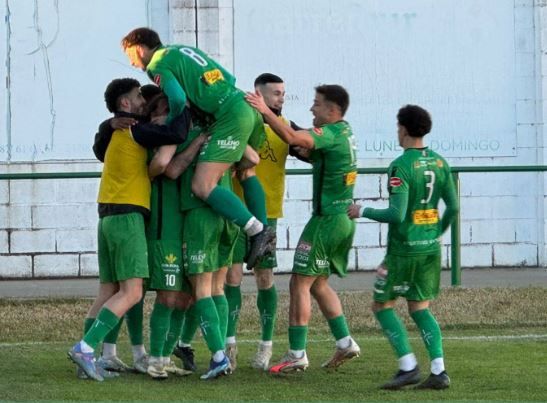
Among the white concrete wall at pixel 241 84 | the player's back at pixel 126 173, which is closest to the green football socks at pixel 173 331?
the player's back at pixel 126 173

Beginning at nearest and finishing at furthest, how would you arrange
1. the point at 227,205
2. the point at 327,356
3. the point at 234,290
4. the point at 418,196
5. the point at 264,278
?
the point at 418,196 < the point at 227,205 < the point at 264,278 < the point at 234,290 < the point at 327,356

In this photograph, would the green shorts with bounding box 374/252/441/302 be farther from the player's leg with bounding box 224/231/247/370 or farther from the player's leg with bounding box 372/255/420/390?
the player's leg with bounding box 224/231/247/370

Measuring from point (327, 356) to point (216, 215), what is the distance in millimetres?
1778

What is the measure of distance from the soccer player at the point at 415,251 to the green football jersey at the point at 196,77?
1149 mm

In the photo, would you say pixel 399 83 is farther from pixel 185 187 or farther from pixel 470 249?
pixel 185 187

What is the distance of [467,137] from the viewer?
53.2ft

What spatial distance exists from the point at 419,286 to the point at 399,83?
7.85 m

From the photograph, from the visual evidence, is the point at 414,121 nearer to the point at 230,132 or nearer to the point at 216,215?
the point at 230,132

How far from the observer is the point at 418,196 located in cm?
855

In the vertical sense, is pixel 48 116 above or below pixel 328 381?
above

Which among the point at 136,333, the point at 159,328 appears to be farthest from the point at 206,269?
the point at 136,333

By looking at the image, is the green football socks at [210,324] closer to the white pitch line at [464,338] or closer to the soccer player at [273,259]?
the soccer player at [273,259]

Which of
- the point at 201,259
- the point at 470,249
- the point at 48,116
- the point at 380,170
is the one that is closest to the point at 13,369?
the point at 201,259

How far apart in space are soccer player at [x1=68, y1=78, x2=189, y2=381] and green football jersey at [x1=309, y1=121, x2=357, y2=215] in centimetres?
96
